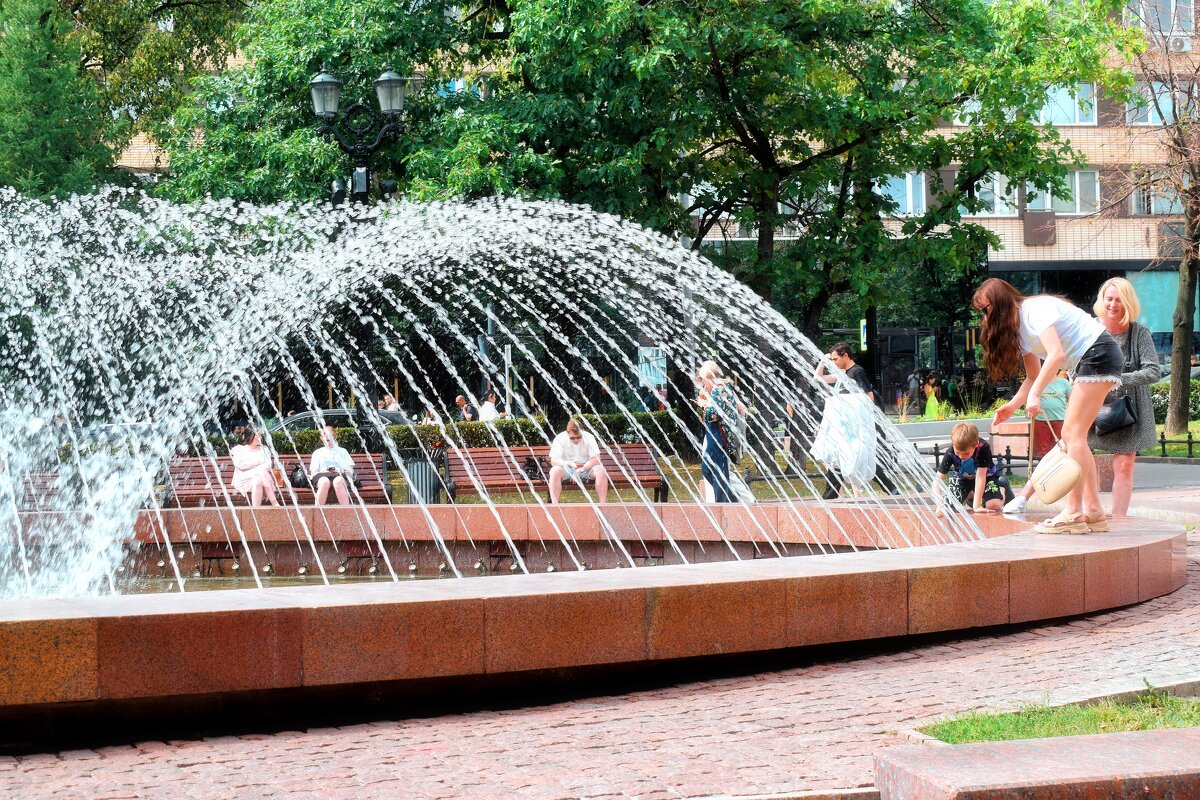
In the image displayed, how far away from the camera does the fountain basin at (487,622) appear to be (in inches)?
201

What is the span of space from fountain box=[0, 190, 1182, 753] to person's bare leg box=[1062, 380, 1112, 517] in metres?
0.49

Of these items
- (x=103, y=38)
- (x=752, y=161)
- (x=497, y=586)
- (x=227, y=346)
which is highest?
(x=103, y=38)

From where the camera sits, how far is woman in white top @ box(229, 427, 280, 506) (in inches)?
551

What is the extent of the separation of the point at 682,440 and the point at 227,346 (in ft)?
35.1

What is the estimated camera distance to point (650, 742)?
16.3 feet

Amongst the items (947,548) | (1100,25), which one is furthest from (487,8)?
(947,548)

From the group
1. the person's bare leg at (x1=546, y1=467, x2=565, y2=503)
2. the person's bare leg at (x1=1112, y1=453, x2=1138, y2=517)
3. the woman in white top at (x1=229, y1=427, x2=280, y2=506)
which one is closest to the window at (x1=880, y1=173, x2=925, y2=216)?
the person's bare leg at (x1=546, y1=467, x2=565, y2=503)

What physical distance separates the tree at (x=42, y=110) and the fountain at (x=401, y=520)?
Answer: 112cm

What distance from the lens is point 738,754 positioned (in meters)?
4.72

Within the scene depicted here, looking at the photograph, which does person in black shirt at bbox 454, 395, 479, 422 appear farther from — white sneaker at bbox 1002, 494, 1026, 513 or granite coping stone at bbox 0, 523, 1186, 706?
granite coping stone at bbox 0, 523, 1186, 706

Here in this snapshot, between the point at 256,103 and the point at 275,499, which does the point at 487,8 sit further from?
the point at 275,499

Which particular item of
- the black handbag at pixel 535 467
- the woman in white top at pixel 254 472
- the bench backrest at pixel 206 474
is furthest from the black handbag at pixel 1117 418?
the black handbag at pixel 535 467

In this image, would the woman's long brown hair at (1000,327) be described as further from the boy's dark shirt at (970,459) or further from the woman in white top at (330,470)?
the woman in white top at (330,470)

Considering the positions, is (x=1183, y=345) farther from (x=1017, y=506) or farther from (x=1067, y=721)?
(x=1067, y=721)
